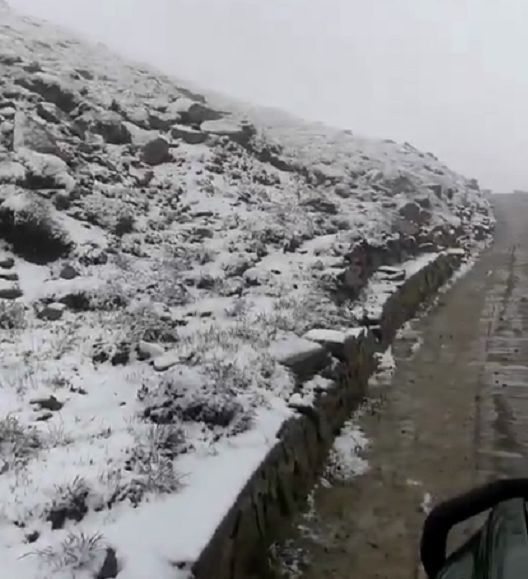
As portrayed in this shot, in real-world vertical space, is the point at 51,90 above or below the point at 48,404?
above

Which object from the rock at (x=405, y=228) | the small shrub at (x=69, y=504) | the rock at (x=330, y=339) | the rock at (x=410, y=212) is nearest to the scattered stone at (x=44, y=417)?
the small shrub at (x=69, y=504)

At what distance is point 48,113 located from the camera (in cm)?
1455

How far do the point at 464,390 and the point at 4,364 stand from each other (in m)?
5.64

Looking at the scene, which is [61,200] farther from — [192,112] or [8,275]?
[192,112]

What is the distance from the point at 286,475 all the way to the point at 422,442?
213cm

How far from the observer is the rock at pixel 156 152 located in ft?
50.4

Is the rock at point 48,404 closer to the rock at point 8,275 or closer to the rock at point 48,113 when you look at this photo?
the rock at point 8,275

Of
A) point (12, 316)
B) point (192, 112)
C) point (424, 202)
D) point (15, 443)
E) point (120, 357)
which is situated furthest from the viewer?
point (424, 202)

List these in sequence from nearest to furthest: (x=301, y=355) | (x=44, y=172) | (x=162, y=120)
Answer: (x=301, y=355)
(x=44, y=172)
(x=162, y=120)

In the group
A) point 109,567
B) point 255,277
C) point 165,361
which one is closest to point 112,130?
point 255,277

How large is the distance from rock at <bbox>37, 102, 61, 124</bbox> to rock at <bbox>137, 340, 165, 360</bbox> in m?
8.41

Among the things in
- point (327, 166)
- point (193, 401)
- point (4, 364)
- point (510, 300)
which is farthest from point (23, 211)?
point (327, 166)

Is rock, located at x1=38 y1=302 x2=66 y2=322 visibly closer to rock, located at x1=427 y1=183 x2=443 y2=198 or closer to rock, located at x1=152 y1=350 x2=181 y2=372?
rock, located at x1=152 y1=350 x2=181 y2=372

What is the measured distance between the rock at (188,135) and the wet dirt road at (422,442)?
24.2 ft
